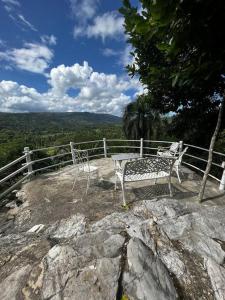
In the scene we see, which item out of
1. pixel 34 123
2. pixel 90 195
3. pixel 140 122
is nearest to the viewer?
pixel 90 195

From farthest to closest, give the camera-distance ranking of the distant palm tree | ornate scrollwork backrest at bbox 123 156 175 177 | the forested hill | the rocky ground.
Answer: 1. the forested hill
2. the distant palm tree
3. ornate scrollwork backrest at bbox 123 156 175 177
4. the rocky ground

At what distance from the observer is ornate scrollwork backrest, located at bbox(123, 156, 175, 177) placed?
292 centimetres

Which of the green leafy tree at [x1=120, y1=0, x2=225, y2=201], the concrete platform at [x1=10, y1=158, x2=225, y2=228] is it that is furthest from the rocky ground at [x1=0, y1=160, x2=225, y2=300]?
the green leafy tree at [x1=120, y1=0, x2=225, y2=201]

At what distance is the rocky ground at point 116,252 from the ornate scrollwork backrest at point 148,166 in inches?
22.5

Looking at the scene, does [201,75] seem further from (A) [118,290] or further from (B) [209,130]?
(B) [209,130]

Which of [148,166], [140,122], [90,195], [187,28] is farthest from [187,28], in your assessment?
[140,122]

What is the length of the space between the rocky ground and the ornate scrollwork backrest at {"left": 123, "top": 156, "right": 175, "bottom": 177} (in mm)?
572

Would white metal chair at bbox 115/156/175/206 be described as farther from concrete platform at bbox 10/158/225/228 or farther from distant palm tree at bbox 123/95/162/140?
distant palm tree at bbox 123/95/162/140

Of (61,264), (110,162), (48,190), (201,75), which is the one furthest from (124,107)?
(61,264)

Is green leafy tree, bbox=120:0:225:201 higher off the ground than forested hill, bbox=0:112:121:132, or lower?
higher

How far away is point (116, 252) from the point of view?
179 cm

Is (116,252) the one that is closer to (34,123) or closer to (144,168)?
(144,168)

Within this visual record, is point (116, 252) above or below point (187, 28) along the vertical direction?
below

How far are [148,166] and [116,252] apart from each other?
159 centimetres
